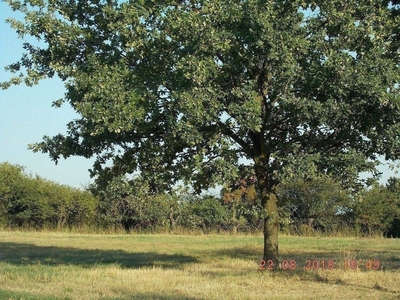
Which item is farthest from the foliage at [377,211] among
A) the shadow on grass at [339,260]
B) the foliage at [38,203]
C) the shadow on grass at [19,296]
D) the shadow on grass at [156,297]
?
the shadow on grass at [19,296]

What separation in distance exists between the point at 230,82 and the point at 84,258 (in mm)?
11700

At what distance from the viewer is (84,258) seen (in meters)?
23.2

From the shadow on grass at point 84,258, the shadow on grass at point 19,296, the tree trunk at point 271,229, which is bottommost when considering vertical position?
the shadow on grass at point 19,296

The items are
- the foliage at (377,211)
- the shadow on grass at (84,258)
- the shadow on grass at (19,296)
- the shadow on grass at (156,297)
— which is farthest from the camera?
the foliage at (377,211)

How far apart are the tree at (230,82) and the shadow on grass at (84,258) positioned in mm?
5829

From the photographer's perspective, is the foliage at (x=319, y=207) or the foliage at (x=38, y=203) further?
the foliage at (x=38, y=203)

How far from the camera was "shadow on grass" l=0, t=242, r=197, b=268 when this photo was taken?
20609 millimetres

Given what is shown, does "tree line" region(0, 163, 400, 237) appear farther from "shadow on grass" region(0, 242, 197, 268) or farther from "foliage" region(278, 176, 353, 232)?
"shadow on grass" region(0, 242, 197, 268)

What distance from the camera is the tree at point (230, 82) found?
13.1 metres

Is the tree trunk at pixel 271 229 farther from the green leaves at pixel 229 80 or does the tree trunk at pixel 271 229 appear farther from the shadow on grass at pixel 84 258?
the shadow on grass at pixel 84 258

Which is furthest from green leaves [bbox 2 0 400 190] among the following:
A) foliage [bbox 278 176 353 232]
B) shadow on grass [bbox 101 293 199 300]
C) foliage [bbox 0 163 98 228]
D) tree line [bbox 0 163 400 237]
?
foliage [bbox 0 163 98 228]

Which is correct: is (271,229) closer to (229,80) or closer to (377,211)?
(229,80)

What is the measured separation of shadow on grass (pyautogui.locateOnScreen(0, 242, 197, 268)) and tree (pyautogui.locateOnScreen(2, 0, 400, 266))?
5.83 meters

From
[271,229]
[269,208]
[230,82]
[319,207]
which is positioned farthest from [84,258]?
[319,207]
